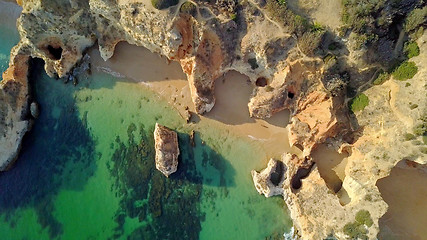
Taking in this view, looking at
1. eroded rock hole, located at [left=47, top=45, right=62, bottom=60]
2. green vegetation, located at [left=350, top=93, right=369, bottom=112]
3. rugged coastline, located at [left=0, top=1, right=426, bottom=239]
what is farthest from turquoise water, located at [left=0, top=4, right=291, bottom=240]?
green vegetation, located at [left=350, top=93, right=369, bottom=112]

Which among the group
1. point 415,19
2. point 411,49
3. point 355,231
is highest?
point 415,19

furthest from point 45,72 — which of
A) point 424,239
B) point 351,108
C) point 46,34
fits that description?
point 424,239

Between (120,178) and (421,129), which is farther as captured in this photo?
(120,178)

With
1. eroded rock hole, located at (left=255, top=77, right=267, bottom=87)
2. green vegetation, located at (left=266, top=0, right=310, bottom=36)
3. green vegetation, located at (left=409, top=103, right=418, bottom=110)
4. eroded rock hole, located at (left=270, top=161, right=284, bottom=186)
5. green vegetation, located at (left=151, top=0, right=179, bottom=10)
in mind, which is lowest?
eroded rock hole, located at (left=270, top=161, right=284, bottom=186)

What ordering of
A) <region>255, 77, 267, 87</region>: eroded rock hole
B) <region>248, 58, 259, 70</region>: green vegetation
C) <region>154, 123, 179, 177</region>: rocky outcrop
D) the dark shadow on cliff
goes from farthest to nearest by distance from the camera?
the dark shadow on cliff, <region>154, 123, 179, 177</region>: rocky outcrop, <region>255, 77, 267, 87</region>: eroded rock hole, <region>248, 58, 259, 70</region>: green vegetation

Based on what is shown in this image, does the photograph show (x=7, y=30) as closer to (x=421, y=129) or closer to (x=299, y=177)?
(x=299, y=177)

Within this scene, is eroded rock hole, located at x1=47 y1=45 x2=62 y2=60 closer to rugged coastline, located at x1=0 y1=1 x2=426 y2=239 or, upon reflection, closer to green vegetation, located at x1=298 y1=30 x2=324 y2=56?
rugged coastline, located at x1=0 y1=1 x2=426 y2=239

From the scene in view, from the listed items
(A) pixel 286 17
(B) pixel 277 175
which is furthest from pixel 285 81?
(B) pixel 277 175

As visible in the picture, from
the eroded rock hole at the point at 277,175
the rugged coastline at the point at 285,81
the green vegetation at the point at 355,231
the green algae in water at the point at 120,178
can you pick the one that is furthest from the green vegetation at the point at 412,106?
the green algae in water at the point at 120,178
